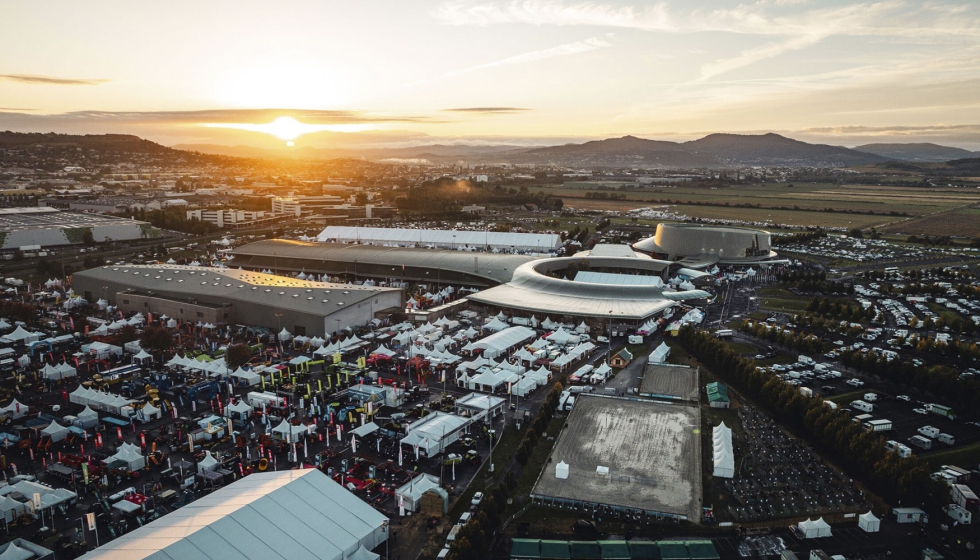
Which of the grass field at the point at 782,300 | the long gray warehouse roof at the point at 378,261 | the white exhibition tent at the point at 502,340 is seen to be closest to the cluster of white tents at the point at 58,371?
the white exhibition tent at the point at 502,340

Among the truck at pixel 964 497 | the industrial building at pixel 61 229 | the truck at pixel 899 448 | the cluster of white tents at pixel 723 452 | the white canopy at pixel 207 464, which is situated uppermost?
the truck at pixel 964 497

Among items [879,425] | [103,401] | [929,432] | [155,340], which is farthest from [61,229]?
[929,432]

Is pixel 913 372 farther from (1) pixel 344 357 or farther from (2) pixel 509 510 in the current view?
(1) pixel 344 357

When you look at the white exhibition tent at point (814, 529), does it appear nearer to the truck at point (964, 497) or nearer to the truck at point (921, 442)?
the truck at point (964, 497)

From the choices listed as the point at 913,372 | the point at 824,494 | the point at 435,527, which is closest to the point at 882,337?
the point at 913,372

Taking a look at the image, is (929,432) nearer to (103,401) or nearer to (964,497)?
(964,497)

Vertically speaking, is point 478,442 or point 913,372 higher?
point 913,372

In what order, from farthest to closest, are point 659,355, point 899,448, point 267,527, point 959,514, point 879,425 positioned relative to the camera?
point 659,355 < point 879,425 < point 899,448 < point 959,514 < point 267,527
